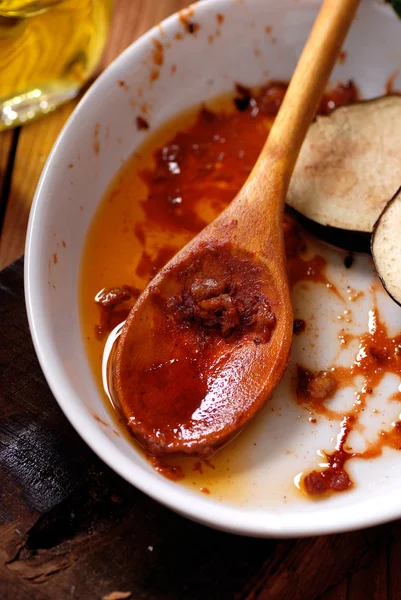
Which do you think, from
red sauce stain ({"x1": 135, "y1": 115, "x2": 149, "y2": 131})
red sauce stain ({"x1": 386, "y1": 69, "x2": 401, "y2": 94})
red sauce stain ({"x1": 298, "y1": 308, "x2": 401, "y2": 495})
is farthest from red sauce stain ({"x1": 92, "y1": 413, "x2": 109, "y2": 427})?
red sauce stain ({"x1": 386, "y1": 69, "x2": 401, "y2": 94})

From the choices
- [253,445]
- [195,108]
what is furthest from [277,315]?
[195,108]

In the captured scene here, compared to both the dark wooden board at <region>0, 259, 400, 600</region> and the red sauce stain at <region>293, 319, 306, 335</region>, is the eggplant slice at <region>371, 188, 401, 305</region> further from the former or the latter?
the dark wooden board at <region>0, 259, 400, 600</region>

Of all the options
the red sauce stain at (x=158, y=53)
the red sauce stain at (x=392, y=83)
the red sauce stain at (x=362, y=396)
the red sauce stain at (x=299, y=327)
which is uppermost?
the red sauce stain at (x=158, y=53)

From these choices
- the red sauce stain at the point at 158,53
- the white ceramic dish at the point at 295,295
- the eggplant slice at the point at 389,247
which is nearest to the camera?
the white ceramic dish at the point at 295,295

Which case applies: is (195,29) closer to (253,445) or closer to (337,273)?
(337,273)

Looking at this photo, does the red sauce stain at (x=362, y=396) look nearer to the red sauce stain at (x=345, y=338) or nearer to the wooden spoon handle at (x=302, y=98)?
the red sauce stain at (x=345, y=338)

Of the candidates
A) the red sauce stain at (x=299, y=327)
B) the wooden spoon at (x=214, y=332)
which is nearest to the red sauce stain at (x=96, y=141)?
the wooden spoon at (x=214, y=332)
